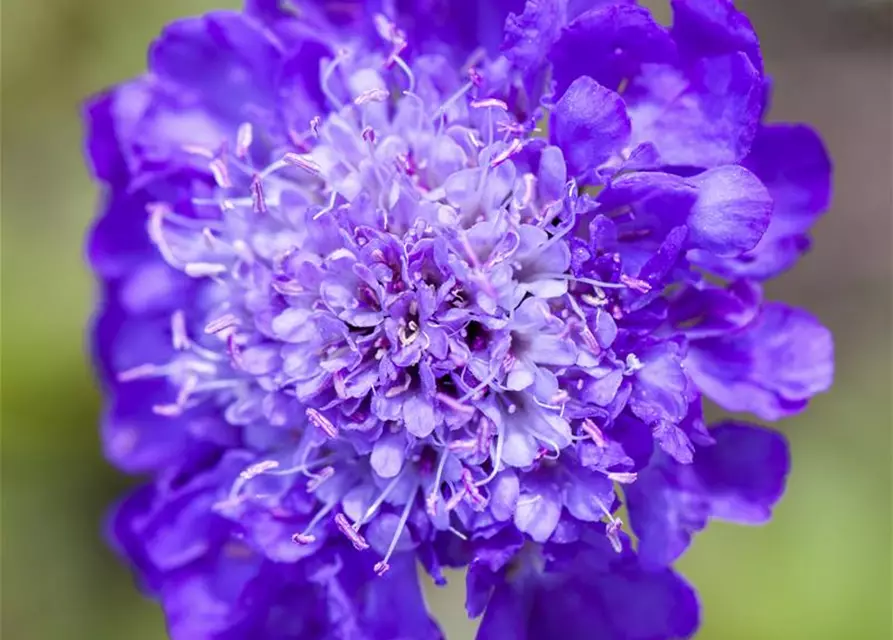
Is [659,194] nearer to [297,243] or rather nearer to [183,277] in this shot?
[297,243]

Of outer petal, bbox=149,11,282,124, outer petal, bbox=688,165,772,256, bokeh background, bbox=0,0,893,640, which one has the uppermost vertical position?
outer petal, bbox=149,11,282,124

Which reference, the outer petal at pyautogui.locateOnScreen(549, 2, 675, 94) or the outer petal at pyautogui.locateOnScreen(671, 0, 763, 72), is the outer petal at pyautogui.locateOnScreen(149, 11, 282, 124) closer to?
the outer petal at pyautogui.locateOnScreen(549, 2, 675, 94)

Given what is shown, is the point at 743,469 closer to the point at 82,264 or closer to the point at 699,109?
the point at 699,109

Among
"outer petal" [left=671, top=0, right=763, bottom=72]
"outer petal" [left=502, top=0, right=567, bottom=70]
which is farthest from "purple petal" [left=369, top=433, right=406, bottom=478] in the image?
"outer petal" [left=671, top=0, right=763, bottom=72]

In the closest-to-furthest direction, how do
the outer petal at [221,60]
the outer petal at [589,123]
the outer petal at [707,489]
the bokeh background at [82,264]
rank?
the outer petal at [589,123], the outer petal at [707,489], the outer petal at [221,60], the bokeh background at [82,264]

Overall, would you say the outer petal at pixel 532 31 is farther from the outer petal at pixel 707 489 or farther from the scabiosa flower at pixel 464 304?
the outer petal at pixel 707 489

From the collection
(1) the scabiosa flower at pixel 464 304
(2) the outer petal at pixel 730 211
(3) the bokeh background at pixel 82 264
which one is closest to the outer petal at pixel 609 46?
(1) the scabiosa flower at pixel 464 304

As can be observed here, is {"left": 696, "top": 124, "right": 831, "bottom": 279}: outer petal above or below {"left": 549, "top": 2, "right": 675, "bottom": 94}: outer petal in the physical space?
below

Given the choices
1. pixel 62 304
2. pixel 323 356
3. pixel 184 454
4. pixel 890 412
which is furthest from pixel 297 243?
pixel 890 412
